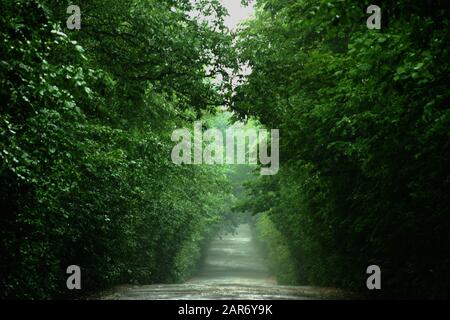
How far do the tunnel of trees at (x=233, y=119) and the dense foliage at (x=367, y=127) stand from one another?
0.04 metres

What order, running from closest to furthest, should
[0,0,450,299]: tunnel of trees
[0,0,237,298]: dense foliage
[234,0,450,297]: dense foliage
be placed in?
[0,0,237,298]: dense foliage < [0,0,450,299]: tunnel of trees < [234,0,450,297]: dense foliage

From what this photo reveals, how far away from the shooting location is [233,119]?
15828mm

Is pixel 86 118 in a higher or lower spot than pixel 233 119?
lower

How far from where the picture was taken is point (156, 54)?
13.3 metres

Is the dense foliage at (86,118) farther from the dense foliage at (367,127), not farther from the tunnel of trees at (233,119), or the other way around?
the dense foliage at (367,127)

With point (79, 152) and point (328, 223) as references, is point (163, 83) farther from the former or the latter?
point (328, 223)

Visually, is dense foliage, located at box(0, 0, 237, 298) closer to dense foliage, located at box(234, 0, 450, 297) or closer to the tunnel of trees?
the tunnel of trees

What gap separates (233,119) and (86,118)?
4.36 metres

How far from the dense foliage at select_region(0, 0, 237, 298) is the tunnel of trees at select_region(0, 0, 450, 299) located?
0.04 meters

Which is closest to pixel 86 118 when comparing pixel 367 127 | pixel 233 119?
pixel 233 119

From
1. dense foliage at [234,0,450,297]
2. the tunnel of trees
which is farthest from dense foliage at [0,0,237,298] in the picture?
dense foliage at [234,0,450,297]

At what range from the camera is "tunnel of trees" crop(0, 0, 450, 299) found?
20.8 feet

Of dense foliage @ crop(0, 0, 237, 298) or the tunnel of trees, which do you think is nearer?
dense foliage @ crop(0, 0, 237, 298)

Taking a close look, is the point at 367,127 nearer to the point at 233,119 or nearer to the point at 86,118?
the point at 233,119
